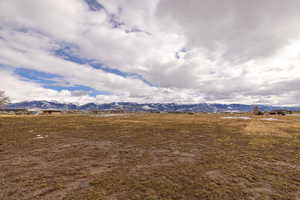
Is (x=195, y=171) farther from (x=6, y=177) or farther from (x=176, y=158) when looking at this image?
(x=6, y=177)

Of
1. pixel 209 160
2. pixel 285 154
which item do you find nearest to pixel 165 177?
pixel 209 160

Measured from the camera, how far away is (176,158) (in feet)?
42.6

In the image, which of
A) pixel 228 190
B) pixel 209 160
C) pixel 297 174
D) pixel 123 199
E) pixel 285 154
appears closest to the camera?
pixel 123 199

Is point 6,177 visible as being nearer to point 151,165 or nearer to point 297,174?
point 151,165

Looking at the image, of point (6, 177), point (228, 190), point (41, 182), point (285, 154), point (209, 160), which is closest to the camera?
point (228, 190)

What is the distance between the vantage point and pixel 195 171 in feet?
33.2

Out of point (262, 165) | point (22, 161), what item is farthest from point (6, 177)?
point (262, 165)

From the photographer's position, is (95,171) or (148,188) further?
(95,171)

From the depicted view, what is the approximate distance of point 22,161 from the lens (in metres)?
11.8

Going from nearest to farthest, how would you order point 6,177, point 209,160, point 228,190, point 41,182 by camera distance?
point 228,190
point 41,182
point 6,177
point 209,160

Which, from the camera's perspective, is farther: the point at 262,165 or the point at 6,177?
the point at 262,165

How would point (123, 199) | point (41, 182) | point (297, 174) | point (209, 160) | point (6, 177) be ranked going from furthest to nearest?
1. point (209, 160)
2. point (297, 174)
3. point (6, 177)
4. point (41, 182)
5. point (123, 199)

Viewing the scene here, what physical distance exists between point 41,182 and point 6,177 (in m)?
2.51

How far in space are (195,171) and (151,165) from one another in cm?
316
